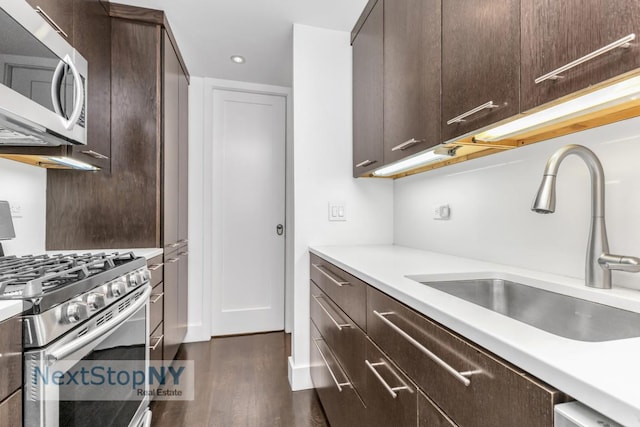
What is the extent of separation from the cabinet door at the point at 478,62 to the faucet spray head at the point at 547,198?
0.75 ft

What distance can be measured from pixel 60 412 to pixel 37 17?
150cm

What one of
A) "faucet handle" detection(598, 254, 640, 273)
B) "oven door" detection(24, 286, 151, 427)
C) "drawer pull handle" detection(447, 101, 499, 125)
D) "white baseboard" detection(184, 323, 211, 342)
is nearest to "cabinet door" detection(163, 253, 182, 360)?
"white baseboard" detection(184, 323, 211, 342)

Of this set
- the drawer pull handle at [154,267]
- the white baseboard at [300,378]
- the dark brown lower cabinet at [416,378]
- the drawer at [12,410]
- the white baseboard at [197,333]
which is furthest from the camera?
the white baseboard at [197,333]

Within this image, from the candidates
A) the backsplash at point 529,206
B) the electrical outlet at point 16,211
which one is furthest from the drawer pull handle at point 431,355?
the electrical outlet at point 16,211

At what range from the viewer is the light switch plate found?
2.15 metres

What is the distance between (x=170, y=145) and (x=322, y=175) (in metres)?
1.13

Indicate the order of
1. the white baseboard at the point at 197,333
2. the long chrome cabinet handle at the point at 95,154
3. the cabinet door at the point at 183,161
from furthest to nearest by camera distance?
1. the white baseboard at the point at 197,333
2. the cabinet door at the point at 183,161
3. the long chrome cabinet handle at the point at 95,154

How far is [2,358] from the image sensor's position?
29.5 inches

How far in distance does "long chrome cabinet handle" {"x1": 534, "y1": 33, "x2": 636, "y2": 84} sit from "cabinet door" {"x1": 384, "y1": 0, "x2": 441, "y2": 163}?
0.48 metres

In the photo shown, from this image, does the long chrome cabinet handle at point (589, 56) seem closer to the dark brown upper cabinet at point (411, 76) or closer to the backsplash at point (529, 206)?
the backsplash at point (529, 206)

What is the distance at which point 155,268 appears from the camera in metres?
1.89

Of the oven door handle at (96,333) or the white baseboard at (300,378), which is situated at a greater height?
the oven door handle at (96,333)

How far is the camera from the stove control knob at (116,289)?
1.21m

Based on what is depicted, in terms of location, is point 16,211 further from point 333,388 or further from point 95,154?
point 333,388
